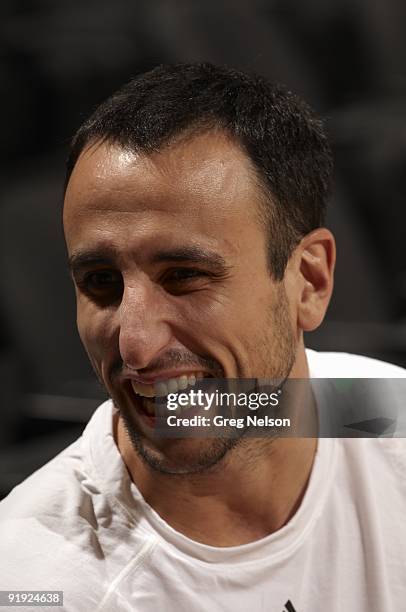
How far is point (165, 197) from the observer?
0.51 meters

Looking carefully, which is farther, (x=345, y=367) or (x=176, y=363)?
(x=345, y=367)

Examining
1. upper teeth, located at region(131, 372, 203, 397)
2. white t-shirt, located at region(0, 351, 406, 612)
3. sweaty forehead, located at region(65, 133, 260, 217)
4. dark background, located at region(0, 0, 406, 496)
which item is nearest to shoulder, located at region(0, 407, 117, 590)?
white t-shirt, located at region(0, 351, 406, 612)

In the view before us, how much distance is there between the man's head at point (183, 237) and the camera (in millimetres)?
508

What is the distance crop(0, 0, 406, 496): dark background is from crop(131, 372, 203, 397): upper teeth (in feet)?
1.58

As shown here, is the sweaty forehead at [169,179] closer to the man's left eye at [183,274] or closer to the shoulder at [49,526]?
the man's left eye at [183,274]

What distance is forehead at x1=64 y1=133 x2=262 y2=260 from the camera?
0.51m

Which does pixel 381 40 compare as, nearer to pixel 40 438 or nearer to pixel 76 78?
pixel 76 78

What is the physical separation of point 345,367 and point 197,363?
25cm

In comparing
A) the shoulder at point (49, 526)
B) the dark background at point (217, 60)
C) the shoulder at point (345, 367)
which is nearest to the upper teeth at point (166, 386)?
the shoulder at point (49, 526)

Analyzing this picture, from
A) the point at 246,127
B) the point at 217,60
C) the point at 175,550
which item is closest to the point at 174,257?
the point at 246,127

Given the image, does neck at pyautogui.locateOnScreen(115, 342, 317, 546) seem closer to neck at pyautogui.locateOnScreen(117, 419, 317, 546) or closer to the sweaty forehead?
neck at pyautogui.locateOnScreen(117, 419, 317, 546)

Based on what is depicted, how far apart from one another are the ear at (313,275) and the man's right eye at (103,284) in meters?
0.15

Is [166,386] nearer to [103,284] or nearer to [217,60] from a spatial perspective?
[103,284]

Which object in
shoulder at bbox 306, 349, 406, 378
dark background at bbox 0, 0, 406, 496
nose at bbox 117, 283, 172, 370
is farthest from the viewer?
dark background at bbox 0, 0, 406, 496
